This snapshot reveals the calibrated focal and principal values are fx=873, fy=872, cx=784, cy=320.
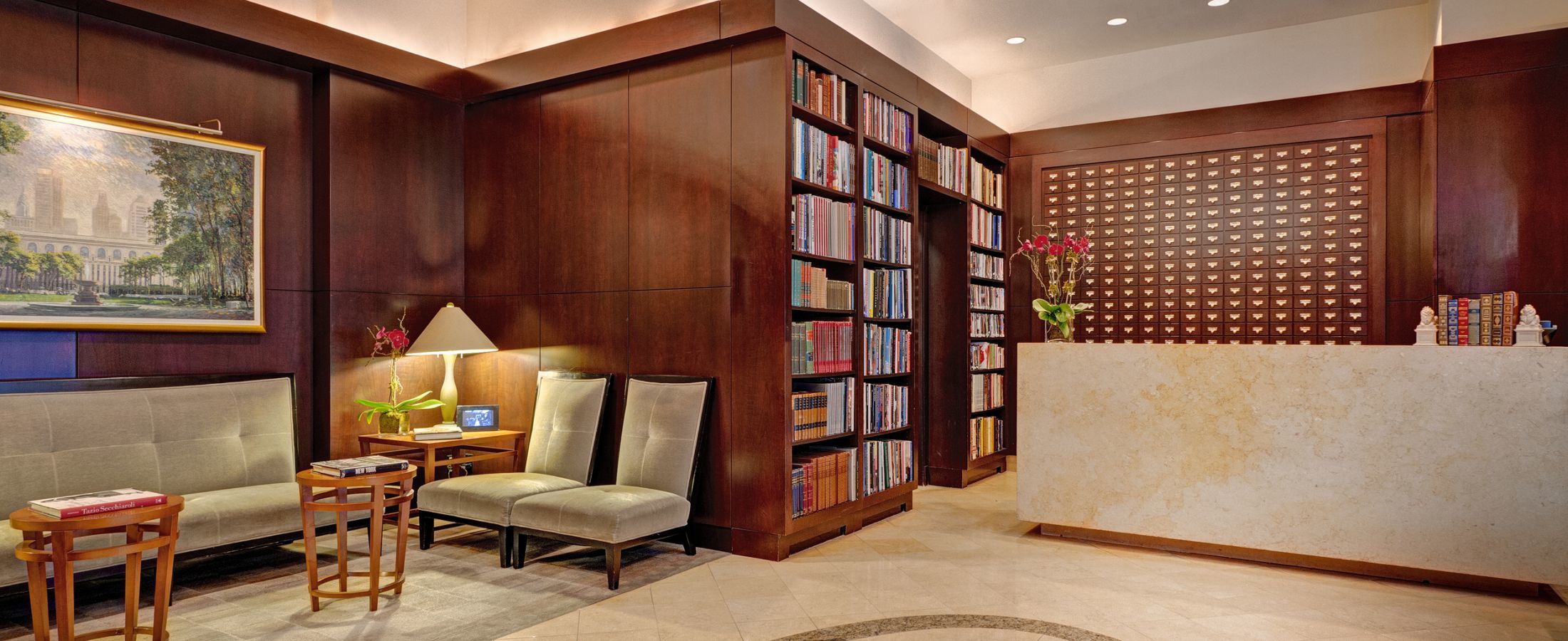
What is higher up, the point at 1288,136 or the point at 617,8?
the point at 617,8

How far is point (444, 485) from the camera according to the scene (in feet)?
14.3

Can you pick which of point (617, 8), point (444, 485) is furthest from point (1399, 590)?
point (617, 8)

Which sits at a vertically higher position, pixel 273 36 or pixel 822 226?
pixel 273 36

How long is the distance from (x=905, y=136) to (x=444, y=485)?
334 cm

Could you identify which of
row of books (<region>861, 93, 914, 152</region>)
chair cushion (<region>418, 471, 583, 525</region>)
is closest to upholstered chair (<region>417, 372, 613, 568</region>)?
chair cushion (<region>418, 471, 583, 525</region>)

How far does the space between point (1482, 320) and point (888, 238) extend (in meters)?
2.92

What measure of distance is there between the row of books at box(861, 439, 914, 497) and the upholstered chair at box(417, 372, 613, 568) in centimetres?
152

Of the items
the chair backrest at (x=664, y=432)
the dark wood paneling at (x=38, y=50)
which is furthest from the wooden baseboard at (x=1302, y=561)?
the dark wood paneling at (x=38, y=50)

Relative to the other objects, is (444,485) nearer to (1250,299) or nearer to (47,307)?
(47,307)

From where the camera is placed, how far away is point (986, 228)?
265 inches

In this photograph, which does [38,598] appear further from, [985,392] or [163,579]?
[985,392]

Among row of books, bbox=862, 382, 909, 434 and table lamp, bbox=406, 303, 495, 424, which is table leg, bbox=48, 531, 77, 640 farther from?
row of books, bbox=862, 382, 909, 434

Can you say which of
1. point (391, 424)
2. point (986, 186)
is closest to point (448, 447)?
point (391, 424)

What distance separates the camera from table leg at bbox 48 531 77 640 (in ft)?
9.03
